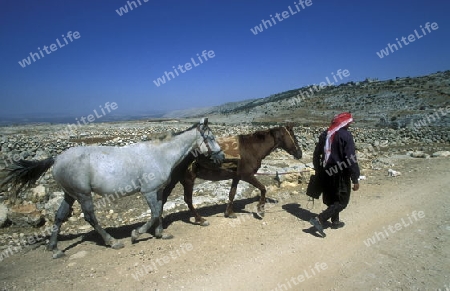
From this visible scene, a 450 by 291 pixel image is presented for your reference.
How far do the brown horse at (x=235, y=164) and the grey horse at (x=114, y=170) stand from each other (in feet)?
2.47

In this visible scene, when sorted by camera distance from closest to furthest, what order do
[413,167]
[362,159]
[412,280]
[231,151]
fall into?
1. [412,280]
2. [231,151]
3. [413,167]
4. [362,159]

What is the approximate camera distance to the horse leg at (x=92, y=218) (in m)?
5.50

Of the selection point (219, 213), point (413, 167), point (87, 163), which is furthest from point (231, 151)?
point (413, 167)

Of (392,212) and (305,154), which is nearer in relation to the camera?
(392,212)

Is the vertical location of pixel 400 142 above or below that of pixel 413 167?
below

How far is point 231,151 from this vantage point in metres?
7.12

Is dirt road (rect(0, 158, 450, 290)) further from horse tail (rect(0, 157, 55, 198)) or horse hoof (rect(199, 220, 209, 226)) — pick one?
horse tail (rect(0, 157, 55, 198))

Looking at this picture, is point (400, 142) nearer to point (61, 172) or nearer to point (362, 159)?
point (362, 159)

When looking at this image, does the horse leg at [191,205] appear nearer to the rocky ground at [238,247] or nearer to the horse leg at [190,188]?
the horse leg at [190,188]

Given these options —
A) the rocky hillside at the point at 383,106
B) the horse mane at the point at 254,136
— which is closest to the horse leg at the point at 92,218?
the horse mane at the point at 254,136

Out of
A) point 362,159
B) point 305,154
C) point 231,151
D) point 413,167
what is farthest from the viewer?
point 305,154

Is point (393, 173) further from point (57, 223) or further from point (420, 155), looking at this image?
point (57, 223)

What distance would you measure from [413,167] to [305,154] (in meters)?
5.07

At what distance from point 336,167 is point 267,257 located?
241 cm
